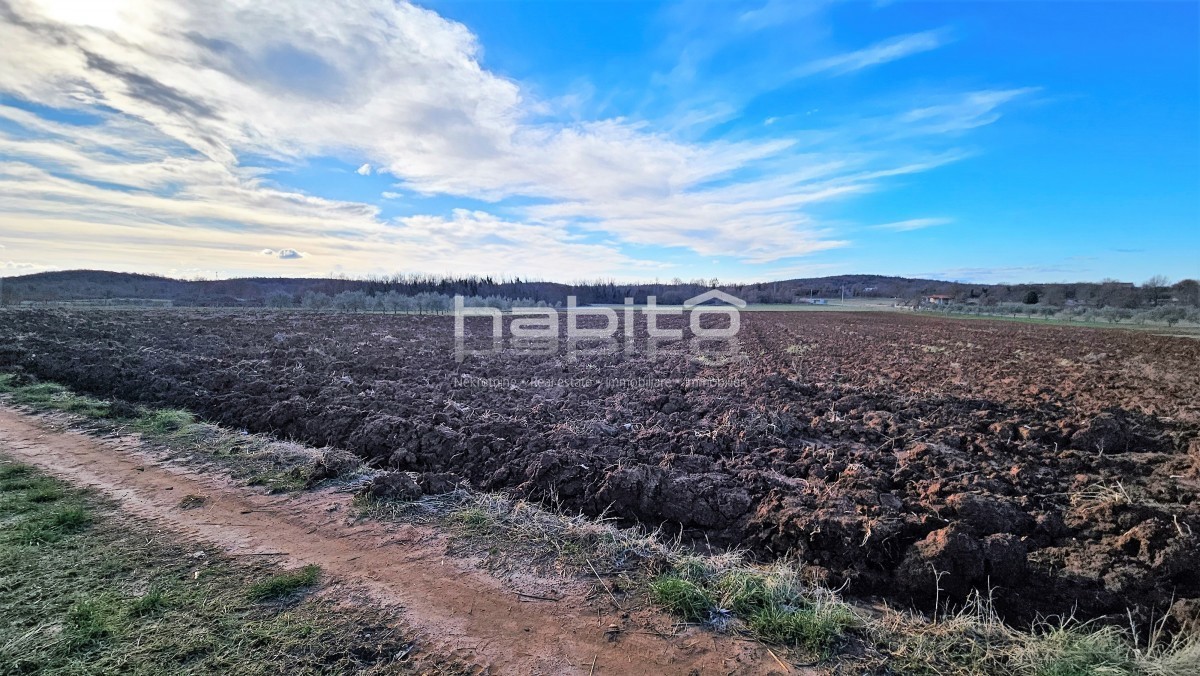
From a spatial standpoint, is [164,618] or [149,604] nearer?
[164,618]

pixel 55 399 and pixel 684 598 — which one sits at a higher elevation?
pixel 55 399

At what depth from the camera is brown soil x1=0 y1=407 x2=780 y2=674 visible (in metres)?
2.75

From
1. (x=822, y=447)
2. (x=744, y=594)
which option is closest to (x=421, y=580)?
(x=744, y=594)

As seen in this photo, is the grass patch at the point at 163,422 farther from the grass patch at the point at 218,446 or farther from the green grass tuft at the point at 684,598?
the green grass tuft at the point at 684,598

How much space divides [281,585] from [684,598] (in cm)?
280

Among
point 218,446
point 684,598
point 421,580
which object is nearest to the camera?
point 684,598

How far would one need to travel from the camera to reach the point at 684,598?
10.5 feet

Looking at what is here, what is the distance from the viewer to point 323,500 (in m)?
4.65

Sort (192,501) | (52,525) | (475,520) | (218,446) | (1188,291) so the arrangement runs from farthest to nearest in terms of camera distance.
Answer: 1. (1188,291)
2. (218,446)
3. (192,501)
4. (475,520)
5. (52,525)

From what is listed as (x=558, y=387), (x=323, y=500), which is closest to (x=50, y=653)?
(x=323, y=500)

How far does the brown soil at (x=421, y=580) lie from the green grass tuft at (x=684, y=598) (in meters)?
0.13

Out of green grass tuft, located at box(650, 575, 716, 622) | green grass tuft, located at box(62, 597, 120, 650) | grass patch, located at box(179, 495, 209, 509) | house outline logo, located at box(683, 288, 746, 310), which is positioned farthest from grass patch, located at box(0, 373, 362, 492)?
house outline logo, located at box(683, 288, 746, 310)

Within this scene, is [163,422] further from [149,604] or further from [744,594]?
[744,594]

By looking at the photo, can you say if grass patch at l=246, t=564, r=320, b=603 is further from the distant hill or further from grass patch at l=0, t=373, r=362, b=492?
the distant hill
